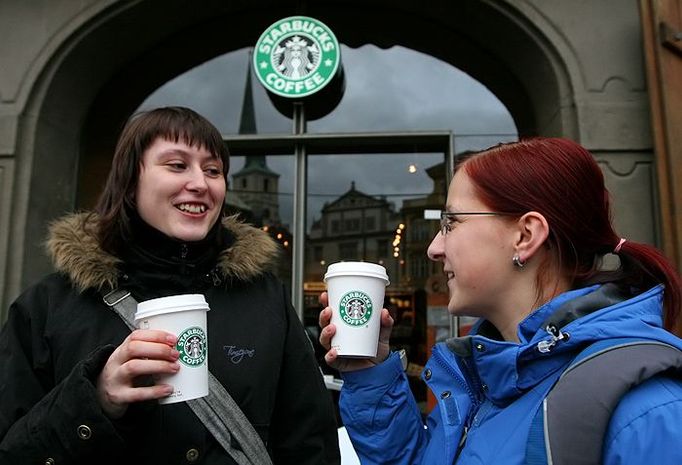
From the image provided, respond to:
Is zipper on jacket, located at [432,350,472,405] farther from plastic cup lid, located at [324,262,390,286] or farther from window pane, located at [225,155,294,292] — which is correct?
window pane, located at [225,155,294,292]

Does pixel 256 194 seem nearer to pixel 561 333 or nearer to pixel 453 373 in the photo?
pixel 453 373

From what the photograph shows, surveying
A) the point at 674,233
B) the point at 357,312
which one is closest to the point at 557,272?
the point at 357,312

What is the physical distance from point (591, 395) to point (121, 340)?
1254 millimetres

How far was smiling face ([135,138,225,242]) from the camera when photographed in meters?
1.81

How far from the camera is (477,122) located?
6.05 m

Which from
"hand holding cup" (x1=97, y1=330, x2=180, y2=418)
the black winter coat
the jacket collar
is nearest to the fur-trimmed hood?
the black winter coat

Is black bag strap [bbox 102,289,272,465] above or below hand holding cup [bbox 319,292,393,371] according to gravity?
below

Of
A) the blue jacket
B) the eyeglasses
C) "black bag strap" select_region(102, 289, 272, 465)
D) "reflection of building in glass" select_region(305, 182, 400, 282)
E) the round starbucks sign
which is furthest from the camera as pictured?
"reflection of building in glass" select_region(305, 182, 400, 282)

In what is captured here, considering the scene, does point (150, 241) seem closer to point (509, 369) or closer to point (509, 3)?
point (509, 369)

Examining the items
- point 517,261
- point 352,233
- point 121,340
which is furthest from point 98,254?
point 352,233

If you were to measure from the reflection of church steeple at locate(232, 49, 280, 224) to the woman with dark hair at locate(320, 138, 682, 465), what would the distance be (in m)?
4.49

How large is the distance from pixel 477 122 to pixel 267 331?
4.75 meters

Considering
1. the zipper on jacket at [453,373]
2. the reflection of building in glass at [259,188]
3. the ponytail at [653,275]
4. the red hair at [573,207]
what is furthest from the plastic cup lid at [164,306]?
the reflection of building in glass at [259,188]

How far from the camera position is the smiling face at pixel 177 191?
1.81 m
